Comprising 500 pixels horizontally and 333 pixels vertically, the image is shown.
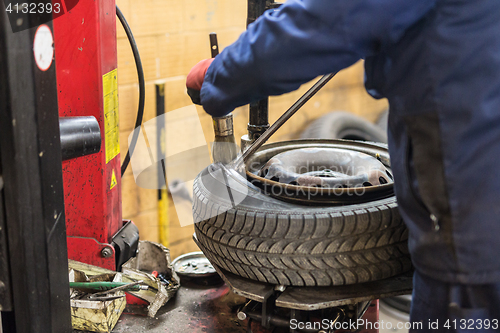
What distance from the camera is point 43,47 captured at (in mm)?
651

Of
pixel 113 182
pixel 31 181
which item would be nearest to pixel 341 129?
pixel 113 182

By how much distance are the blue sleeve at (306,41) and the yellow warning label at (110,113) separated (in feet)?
1.46

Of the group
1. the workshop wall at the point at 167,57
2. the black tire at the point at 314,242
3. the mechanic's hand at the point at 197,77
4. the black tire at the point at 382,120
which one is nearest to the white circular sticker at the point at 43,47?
the mechanic's hand at the point at 197,77

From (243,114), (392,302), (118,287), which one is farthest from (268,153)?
(392,302)

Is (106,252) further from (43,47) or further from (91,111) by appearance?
(43,47)

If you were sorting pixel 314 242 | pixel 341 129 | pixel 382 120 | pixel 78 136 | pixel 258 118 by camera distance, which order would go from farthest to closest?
pixel 382 120 → pixel 341 129 → pixel 258 118 → pixel 314 242 → pixel 78 136

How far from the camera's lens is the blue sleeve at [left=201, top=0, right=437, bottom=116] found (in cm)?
71

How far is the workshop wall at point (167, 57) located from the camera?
90.0 inches

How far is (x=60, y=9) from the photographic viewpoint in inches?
41.3

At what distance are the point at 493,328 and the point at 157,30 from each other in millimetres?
2060

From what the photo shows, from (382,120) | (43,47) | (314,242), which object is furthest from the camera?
(382,120)

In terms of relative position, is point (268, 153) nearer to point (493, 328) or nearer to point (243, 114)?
point (493, 328)

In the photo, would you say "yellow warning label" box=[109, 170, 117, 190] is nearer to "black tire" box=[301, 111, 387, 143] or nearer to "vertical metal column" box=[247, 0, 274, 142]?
"vertical metal column" box=[247, 0, 274, 142]

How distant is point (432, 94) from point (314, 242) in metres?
0.41
